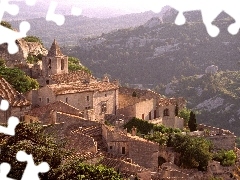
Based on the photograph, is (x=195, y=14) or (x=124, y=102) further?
(x=195, y=14)

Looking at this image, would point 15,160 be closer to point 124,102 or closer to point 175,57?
point 124,102

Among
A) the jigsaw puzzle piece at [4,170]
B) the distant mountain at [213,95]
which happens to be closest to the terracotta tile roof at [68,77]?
the jigsaw puzzle piece at [4,170]

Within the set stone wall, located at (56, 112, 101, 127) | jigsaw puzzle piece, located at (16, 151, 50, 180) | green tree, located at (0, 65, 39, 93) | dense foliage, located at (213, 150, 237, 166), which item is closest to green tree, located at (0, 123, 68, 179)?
jigsaw puzzle piece, located at (16, 151, 50, 180)

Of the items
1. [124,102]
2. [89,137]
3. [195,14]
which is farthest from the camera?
[195,14]

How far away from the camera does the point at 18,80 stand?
3111 cm

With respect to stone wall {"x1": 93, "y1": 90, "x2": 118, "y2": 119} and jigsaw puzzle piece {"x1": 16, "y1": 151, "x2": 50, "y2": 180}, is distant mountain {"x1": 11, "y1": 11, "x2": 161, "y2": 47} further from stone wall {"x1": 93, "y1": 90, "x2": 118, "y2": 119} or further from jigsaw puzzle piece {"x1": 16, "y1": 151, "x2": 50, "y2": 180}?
jigsaw puzzle piece {"x1": 16, "y1": 151, "x2": 50, "y2": 180}

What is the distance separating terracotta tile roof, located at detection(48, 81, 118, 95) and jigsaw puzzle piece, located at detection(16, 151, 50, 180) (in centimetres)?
1407

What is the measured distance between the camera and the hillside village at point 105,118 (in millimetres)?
21984

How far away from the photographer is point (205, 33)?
103562mm

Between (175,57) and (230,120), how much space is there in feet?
114

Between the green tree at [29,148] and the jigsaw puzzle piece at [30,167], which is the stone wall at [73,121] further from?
the jigsaw puzzle piece at [30,167]

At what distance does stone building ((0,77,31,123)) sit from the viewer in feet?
90.7

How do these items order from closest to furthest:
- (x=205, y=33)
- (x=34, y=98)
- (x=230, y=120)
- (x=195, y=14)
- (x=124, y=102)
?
(x=34, y=98) < (x=124, y=102) < (x=230, y=120) < (x=205, y=33) < (x=195, y=14)

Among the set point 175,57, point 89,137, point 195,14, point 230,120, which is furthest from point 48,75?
point 195,14
